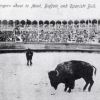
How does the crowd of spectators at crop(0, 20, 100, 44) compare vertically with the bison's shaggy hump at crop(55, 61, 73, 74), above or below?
above

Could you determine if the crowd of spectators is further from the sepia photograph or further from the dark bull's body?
the dark bull's body

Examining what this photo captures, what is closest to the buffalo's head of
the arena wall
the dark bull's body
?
the dark bull's body

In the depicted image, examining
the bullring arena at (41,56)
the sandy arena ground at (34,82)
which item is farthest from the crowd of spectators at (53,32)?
the sandy arena ground at (34,82)

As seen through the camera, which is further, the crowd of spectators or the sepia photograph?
the crowd of spectators

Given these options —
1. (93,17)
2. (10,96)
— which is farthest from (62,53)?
(10,96)

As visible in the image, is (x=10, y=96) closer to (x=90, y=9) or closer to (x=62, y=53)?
(x=62, y=53)

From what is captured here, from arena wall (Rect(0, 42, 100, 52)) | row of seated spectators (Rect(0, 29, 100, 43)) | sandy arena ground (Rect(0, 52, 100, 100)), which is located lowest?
sandy arena ground (Rect(0, 52, 100, 100))

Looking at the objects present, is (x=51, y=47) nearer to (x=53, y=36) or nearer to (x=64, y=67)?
(x=53, y=36)

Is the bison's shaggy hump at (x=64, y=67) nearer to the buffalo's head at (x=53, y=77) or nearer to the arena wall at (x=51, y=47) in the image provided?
the buffalo's head at (x=53, y=77)
